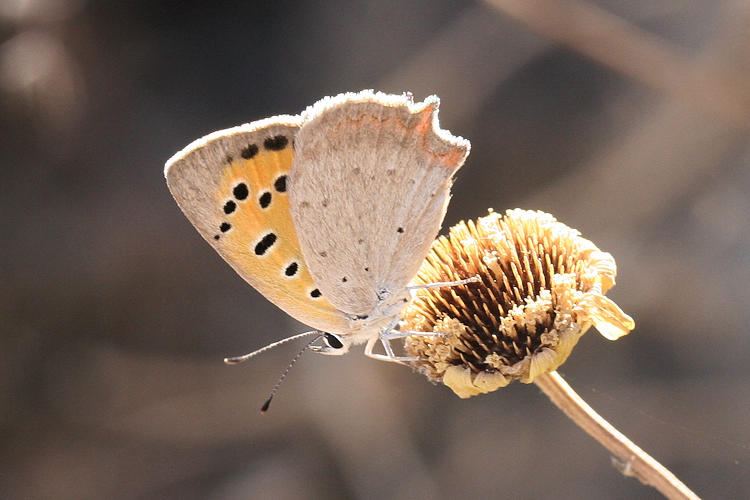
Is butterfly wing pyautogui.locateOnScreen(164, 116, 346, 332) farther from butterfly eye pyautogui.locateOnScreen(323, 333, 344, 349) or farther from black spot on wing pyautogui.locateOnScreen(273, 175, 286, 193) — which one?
butterfly eye pyautogui.locateOnScreen(323, 333, 344, 349)

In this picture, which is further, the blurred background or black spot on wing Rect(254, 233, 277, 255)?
the blurred background

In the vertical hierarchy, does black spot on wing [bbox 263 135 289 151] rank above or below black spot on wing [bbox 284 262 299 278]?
above

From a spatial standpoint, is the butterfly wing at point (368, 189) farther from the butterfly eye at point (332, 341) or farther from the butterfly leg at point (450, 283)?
the butterfly eye at point (332, 341)

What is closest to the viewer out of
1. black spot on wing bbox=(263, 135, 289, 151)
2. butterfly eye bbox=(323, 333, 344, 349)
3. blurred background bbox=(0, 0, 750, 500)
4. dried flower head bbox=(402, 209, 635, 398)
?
dried flower head bbox=(402, 209, 635, 398)

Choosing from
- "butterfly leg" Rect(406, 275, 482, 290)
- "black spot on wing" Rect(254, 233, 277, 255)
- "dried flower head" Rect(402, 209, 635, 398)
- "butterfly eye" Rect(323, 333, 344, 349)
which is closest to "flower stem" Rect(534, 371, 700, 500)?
"dried flower head" Rect(402, 209, 635, 398)

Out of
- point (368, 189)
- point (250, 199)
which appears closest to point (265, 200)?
point (250, 199)

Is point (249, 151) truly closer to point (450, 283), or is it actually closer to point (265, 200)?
point (265, 200)

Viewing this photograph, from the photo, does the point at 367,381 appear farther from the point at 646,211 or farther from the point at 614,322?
the point at 614,322
